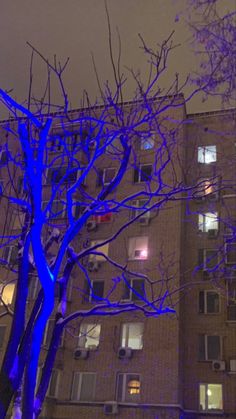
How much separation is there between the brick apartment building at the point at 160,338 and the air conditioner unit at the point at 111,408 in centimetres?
4

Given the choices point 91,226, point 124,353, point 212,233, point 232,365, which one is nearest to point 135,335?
point 124,353

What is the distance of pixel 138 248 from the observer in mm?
22766

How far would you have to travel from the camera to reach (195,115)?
87.1 feet

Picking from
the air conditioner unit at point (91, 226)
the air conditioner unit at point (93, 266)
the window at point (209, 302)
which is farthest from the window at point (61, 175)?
the window at point (209, 302)

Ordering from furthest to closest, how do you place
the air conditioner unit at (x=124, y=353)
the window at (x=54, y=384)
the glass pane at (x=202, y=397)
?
the window at (x=54, y=384) < the air conditioner unit at (x=124, y=353) < the glass pane at (x=202, y=397)

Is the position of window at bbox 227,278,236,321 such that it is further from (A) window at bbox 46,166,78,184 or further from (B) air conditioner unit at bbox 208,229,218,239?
(A) window at bbox 46,166,78,184

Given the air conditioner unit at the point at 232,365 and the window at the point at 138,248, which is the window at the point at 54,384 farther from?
the air conditioner unit at the point at 232,365

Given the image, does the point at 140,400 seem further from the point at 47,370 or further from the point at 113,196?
the point at 47,370

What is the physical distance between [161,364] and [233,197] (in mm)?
8665

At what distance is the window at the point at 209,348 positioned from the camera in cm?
2077

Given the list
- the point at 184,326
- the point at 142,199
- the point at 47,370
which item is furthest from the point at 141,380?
the point at 47,370

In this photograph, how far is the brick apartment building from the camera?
19469 millimetres

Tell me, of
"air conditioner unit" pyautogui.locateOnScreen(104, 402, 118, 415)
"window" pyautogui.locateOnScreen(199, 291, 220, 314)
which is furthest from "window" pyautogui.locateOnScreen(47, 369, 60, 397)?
"window" pyautogui.locateOnScreen(199, 291, 220, 314)

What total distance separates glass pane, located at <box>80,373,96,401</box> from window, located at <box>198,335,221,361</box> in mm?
4764
